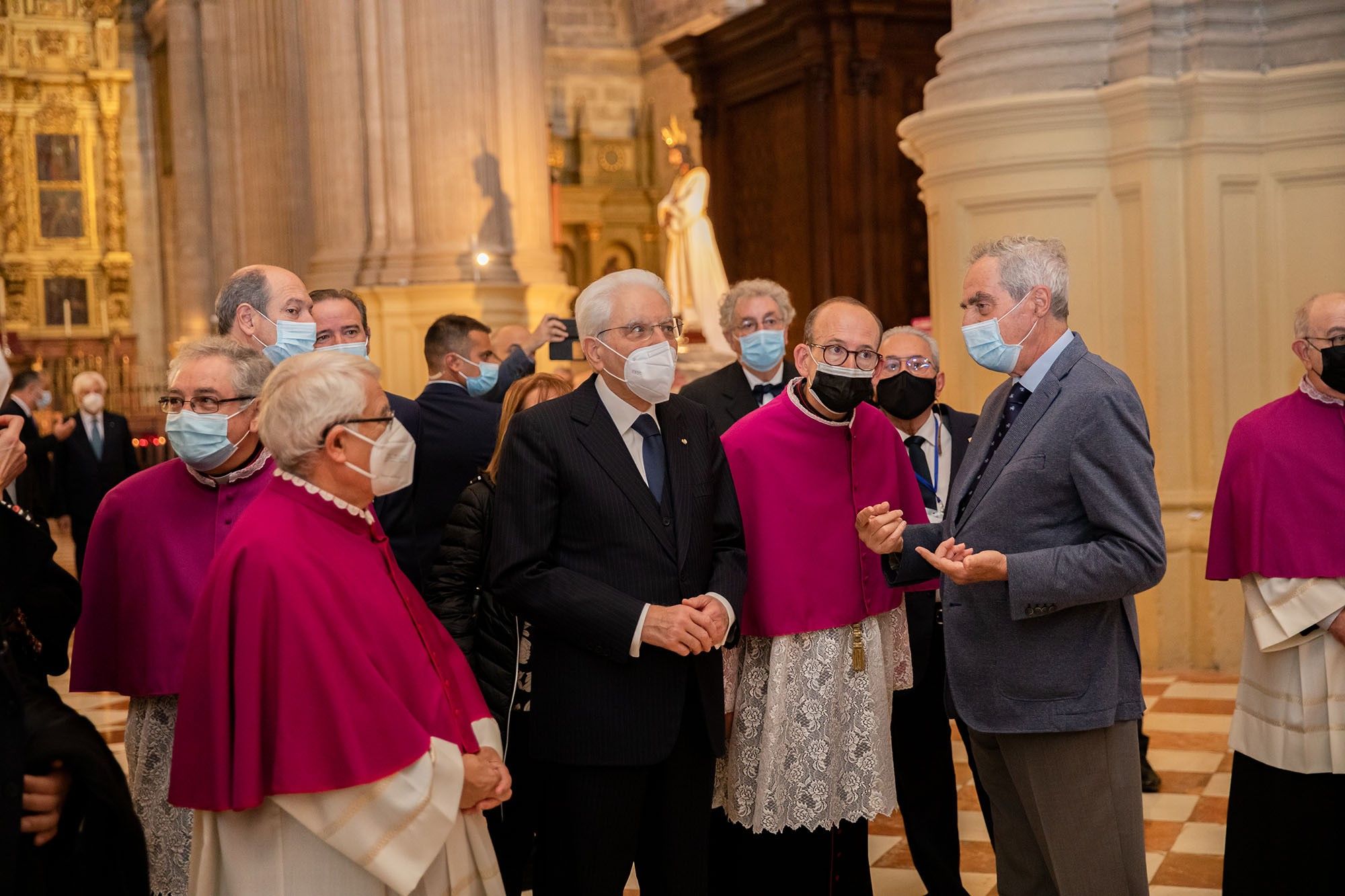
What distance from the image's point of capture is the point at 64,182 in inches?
900

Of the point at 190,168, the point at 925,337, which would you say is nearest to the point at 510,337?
the point at 925,337

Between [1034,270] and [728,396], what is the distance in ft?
7.31

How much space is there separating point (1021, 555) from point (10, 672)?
1.91 metres

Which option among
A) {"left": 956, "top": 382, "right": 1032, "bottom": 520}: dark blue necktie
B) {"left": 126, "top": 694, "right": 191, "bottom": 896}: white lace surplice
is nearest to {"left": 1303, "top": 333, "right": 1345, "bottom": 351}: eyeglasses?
{"left": 956, "top": 382, "right": 1032, "bottom": 520}: dark blue necktie

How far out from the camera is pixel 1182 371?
6.59m

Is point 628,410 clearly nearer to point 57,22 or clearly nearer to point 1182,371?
point 1182,371

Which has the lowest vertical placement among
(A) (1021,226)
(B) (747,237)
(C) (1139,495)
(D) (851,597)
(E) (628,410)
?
(D) (851,597)

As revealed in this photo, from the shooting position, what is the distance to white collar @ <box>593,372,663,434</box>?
3.32 m

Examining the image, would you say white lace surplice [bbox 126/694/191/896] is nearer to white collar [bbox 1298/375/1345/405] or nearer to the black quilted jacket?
the black quilted jacket

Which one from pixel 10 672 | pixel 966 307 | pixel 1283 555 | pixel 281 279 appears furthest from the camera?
pixel 281 279

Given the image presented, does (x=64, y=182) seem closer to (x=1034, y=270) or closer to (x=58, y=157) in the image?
(x=58, y=157)

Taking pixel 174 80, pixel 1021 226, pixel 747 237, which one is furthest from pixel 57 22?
pixel 1021 226

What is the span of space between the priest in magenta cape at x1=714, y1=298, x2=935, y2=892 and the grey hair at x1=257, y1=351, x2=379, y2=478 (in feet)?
4.51

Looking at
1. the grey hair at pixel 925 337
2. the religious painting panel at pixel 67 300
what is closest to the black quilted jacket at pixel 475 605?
the grey hair at pixel 925 337
